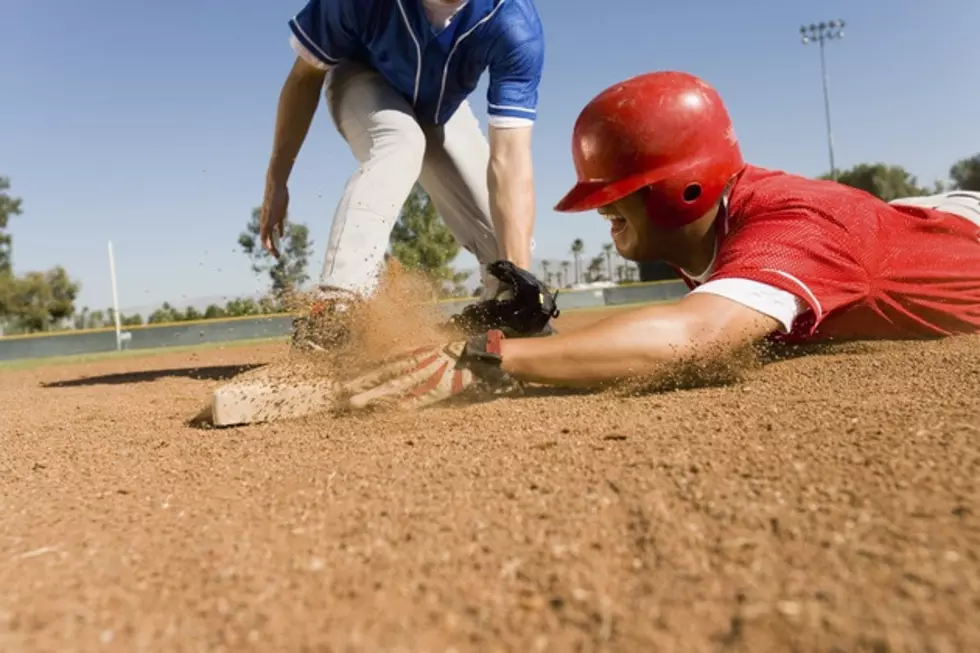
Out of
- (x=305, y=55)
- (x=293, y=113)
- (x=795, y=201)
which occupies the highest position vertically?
(x=305, y=55)

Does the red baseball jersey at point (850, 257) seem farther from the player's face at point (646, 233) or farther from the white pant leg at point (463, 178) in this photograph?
the white pant leg at point (463, 178)

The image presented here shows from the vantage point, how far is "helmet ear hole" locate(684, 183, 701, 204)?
2.20m

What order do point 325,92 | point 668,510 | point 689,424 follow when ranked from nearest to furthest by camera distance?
point 668,510, point 689,424, point 325,92

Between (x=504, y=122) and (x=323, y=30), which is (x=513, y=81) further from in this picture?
(x=323, y=30)

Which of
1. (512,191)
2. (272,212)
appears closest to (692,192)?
(512,191)

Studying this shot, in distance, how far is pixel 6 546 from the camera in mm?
1095

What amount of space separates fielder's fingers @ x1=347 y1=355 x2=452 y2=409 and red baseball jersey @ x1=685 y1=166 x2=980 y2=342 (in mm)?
791

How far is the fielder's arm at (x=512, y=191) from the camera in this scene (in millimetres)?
2924

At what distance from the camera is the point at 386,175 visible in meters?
2.71

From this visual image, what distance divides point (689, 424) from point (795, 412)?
242 mm

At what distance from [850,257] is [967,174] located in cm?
3766

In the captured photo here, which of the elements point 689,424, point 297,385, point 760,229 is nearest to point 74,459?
point 297,385

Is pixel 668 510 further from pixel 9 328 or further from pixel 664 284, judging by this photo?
pixel 9 328

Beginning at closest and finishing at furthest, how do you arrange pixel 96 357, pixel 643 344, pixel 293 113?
pixel 643 344 < pixel 293 113 < pixel 96 357
